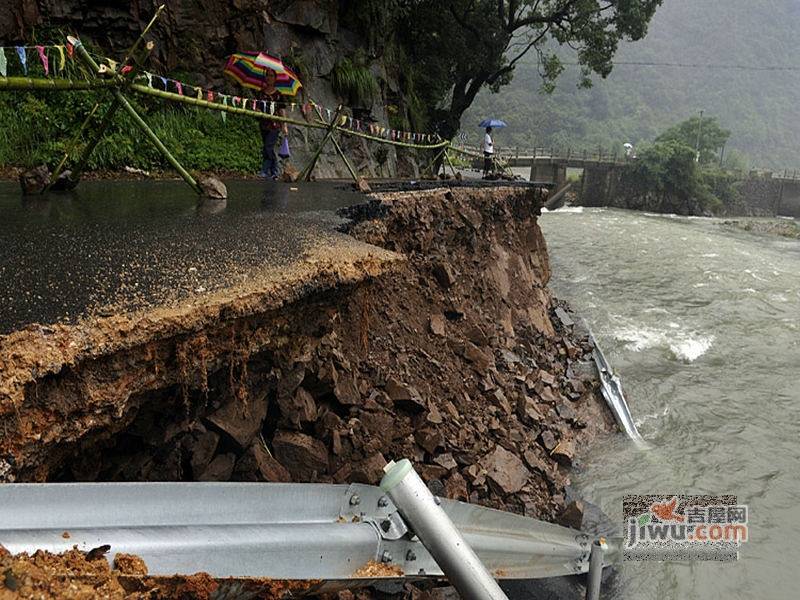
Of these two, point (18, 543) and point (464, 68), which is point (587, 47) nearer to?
point (464, 68)

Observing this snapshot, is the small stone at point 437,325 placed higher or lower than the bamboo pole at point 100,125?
lower

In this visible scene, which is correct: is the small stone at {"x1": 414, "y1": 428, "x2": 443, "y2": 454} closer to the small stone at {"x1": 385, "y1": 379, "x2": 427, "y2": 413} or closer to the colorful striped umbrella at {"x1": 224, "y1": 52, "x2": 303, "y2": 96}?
the small stone at {"x1": 385, "y1": 379, "x2": 427, "y2": 413}

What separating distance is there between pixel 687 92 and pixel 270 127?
164 metres

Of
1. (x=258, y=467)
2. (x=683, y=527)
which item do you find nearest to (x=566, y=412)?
(x=683, y=527)

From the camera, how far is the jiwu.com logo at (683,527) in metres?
5.05

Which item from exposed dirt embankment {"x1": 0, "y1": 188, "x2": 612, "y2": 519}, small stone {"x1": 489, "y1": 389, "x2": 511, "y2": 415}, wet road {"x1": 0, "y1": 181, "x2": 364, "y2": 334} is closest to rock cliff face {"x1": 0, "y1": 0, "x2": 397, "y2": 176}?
wet road {"x1": 0, "y1": 181, "x2": 364, "y2": 334}

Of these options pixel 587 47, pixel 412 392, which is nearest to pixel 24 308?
pixel 412 392

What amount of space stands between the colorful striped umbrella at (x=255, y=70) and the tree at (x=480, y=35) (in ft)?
44.7

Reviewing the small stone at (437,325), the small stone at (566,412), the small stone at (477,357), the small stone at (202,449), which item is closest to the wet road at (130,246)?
the small stone at (202,449)

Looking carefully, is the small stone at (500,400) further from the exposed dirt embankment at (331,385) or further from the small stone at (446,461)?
the small stone at (446,461)

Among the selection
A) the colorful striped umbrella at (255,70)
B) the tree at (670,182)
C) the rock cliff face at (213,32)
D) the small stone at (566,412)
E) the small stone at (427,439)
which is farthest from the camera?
the tree at (670,182)

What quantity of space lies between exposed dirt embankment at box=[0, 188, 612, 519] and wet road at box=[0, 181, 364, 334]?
0.25m

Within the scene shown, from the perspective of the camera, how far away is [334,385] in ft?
12.3

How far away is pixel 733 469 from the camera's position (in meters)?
6.89
